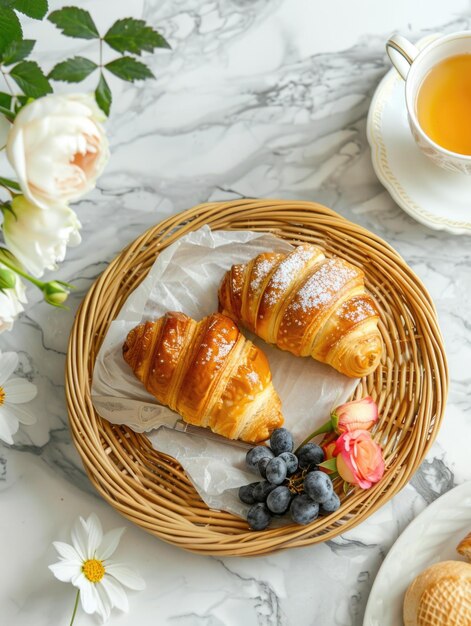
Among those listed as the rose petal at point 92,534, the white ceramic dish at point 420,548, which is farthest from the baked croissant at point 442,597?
the rose petal at point 92,534

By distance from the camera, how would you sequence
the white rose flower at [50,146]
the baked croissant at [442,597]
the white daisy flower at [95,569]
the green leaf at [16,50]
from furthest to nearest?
the white daisy flower at [95,569] < the baked croissant at [442,597] < the green leaf at [16,50] < the white rose flower at [50,146]

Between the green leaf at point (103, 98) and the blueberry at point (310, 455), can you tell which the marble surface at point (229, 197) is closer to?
the blueberry at point (310, 455)

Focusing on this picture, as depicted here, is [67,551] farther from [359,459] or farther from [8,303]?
[8,303]

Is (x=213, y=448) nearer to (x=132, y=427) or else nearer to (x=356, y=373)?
(x=132, y=427)

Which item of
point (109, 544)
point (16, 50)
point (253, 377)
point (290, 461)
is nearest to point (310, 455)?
point (290, 461)

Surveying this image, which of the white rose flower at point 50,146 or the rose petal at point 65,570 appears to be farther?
the rose petal at point 65,570

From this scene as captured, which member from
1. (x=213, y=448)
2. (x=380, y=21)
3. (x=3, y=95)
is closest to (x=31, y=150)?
(x=3, y=95)
